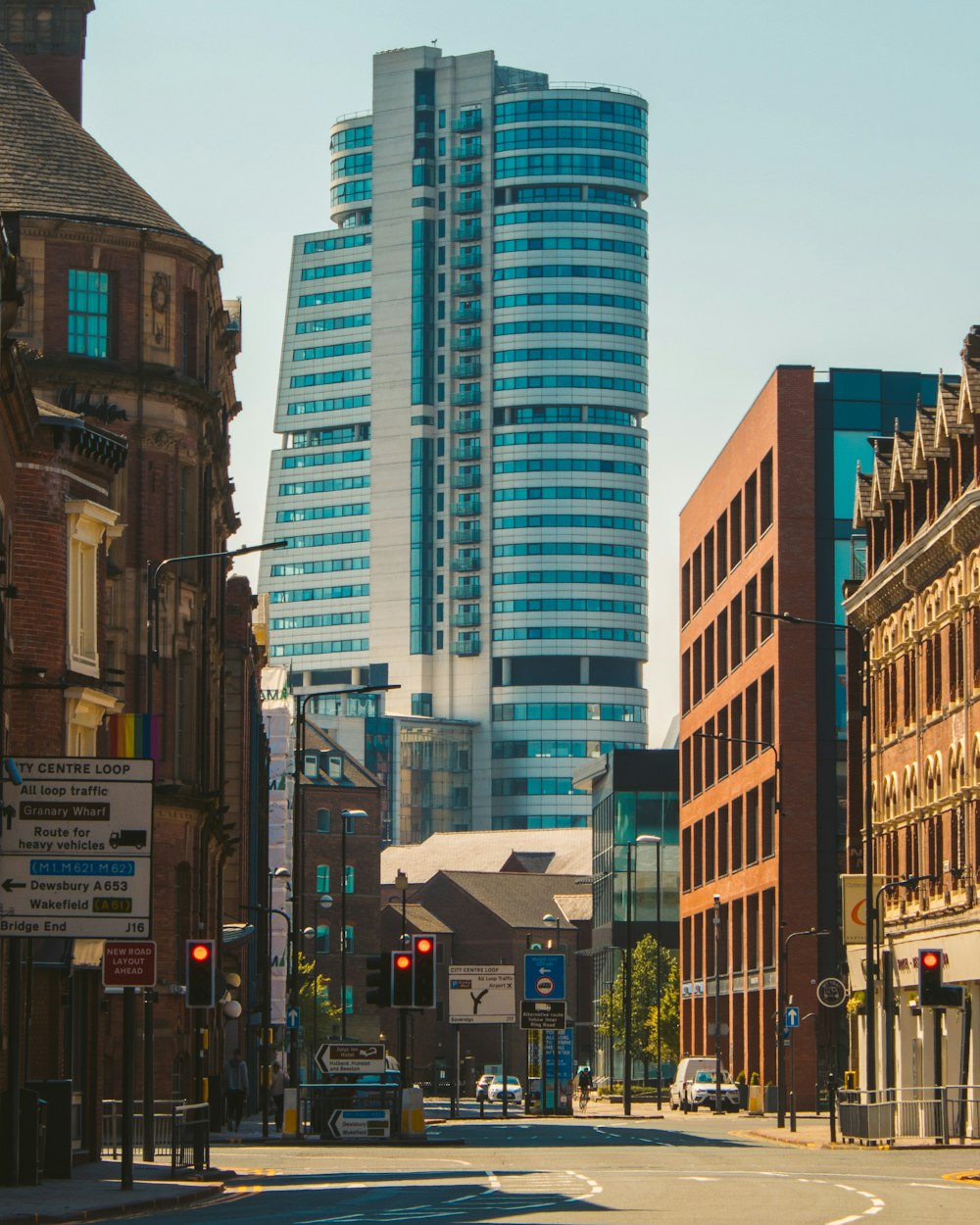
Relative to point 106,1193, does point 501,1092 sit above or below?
below

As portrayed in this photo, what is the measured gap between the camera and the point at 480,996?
69.5 metres

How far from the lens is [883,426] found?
92375 millimetres

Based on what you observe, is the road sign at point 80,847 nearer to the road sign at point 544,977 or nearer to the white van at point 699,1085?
the road sign at point 544,977

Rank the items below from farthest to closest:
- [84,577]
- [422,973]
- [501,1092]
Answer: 1. [501,1092]
2. [422,973]
3. [84,577]

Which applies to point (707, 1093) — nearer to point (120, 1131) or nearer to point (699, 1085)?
point (699, 1085)

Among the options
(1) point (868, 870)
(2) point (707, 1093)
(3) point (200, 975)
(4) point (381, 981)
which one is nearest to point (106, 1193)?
(3) point (200, 975)

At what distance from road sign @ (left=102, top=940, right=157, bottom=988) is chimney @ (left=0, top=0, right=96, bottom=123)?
4075 cm

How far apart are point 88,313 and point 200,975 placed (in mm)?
23407

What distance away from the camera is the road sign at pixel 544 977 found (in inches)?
2771

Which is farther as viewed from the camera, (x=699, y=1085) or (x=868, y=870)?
(x=699, y=1085)

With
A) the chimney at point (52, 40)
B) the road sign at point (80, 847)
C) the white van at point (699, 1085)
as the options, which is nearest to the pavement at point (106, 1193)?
the road sign at point (80, 847)

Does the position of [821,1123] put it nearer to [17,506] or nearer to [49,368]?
[49,368]

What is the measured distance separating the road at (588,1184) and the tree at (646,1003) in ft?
220

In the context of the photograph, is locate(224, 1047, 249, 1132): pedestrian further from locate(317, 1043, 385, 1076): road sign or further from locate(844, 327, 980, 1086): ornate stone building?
locate(844, 327, 980, 1086): ornate stone building
